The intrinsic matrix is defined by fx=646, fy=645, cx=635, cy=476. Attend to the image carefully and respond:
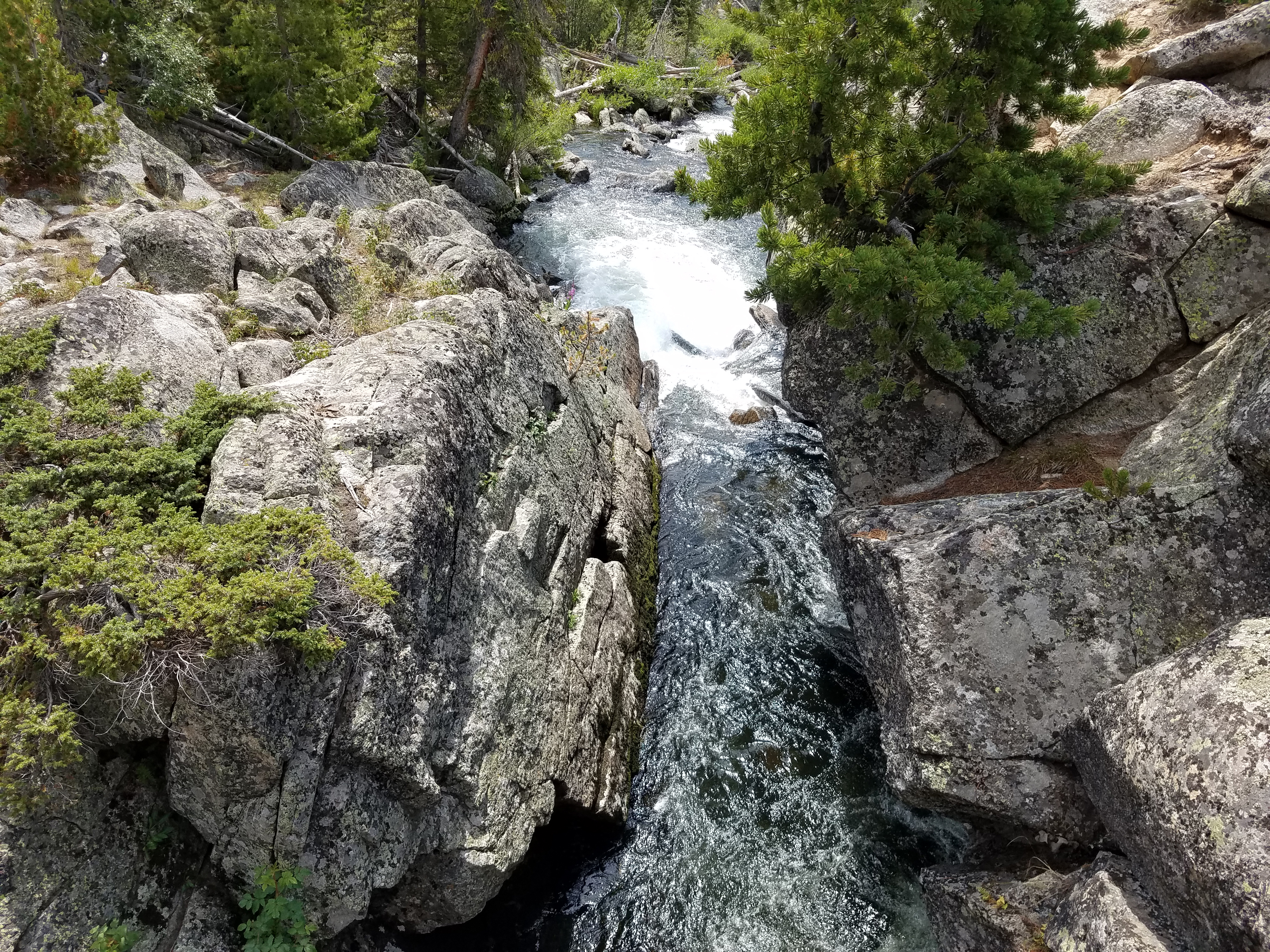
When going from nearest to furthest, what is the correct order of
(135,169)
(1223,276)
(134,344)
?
(134,344)
(1223,276)
(135,169)

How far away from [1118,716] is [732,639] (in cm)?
585

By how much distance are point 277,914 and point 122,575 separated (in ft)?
10.8

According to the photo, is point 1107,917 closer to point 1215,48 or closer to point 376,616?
point 376,616

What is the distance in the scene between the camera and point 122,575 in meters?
5.47

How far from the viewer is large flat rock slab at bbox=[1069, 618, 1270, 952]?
15.5 ft

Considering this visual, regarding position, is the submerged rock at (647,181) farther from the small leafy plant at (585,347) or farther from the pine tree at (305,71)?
the small leafy plant at (585,347)

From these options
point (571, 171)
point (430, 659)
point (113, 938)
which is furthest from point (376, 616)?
point (571, 171)

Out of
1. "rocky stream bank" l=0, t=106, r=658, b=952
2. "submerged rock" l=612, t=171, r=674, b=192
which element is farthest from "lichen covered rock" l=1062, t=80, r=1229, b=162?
"submerged rock" l=612, t=171, r=674, b=192

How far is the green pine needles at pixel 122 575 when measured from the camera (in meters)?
5.15

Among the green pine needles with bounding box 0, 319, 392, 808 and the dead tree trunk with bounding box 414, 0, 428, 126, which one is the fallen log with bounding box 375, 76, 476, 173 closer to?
the dead tree trunk with bounding box 414, 0, 428, 126

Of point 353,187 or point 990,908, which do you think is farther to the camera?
point 353,187

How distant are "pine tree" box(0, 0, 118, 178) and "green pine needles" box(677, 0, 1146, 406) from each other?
13863mm

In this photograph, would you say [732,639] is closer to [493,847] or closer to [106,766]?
[493,847]

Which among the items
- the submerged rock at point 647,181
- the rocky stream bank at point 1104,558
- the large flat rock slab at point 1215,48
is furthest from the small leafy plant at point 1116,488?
the submerged rock at point 647,181
